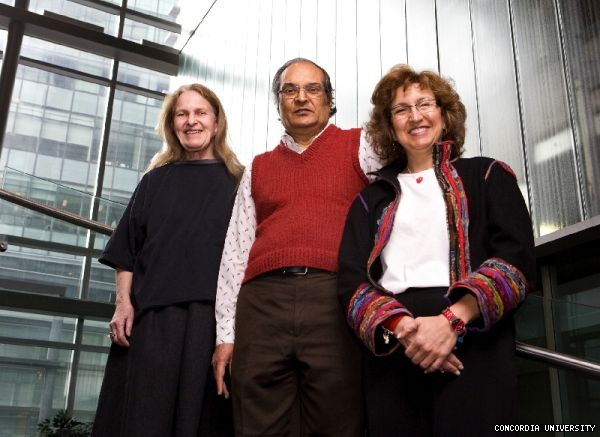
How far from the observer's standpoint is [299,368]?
5.73 feet

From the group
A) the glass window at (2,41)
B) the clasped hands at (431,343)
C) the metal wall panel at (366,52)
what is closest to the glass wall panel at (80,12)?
the glass window at (2,41)

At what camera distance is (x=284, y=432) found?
1711mm

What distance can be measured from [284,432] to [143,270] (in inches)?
30.4

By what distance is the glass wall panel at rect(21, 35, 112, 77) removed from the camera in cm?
1291

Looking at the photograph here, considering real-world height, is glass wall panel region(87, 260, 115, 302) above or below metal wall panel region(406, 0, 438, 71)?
below

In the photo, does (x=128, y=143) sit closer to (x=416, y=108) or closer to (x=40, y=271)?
(x=40, y=271)

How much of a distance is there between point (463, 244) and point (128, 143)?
12805 millimetres

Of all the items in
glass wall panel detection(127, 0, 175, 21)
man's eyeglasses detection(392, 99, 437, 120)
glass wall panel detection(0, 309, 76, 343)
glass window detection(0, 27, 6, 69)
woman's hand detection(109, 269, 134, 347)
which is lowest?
woman's hand detection(109, 269, 134, 347)

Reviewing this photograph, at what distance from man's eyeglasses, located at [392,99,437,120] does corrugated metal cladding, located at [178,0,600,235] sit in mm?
2906

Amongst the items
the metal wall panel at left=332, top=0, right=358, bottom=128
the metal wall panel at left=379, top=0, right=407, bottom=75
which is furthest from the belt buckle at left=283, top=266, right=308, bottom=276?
the metal wall panel at left=332, top=0, right=358, bottom=128

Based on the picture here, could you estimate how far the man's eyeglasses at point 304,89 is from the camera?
6.86 feet

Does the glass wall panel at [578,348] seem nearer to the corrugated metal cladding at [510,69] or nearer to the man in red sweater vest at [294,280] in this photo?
the man in red sweater vest at [294,280]

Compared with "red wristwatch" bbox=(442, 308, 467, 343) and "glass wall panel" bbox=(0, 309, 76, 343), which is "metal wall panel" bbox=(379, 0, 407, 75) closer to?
"glass wall panel" bbox=(0, 309, 76, 343)

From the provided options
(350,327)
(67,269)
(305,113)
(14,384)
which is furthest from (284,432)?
(14,384)
